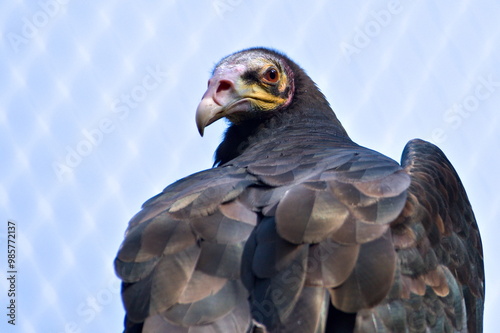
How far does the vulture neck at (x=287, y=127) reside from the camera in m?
6.41

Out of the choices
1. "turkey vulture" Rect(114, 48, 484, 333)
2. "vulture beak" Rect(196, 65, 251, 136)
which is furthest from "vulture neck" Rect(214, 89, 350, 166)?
"turkey vulture" Rect(114, 48, 484, 333)

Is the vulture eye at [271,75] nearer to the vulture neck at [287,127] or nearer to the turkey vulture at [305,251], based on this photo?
the vulture neck at [287,127]

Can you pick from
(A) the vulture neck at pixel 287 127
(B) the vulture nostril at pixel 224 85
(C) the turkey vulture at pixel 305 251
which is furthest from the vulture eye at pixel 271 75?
(C) the turkey vulture at pixel 305 251

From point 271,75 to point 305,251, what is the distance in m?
3.09

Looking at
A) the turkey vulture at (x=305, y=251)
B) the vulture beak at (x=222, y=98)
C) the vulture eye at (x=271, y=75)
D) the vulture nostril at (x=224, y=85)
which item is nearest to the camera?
the turkey vulture at (x=305, y=251)

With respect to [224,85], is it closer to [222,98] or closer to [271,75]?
[222,98]

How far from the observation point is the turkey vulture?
13.0 feet

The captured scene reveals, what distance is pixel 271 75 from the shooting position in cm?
693

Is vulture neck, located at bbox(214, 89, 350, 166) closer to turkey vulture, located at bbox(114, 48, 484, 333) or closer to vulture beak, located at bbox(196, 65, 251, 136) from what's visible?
vulture beak, located at bbox(196, 65, 251, 136)

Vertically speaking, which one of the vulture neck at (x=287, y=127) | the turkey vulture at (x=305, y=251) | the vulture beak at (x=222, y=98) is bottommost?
the turkey vulture at (x=305, y=251)

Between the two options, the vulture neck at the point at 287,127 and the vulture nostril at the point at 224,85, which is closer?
the vulture neck at the point at 287,127

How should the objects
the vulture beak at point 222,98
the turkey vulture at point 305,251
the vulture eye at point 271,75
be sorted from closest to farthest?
the turkey vulture at point 305,251, the vulture beak at point 222,98, the vulture eye at point 271,75

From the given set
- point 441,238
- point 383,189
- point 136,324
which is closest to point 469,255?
point 441,238

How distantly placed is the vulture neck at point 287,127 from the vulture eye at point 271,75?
8.8 inches
